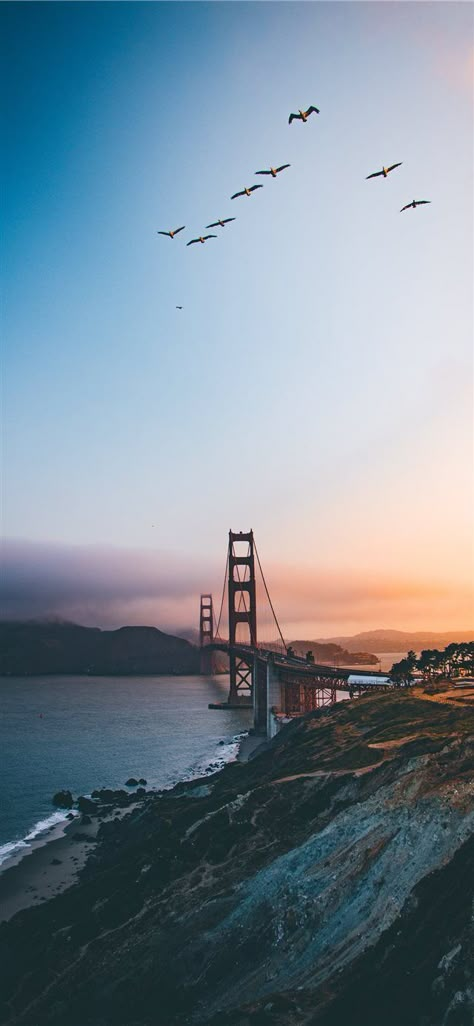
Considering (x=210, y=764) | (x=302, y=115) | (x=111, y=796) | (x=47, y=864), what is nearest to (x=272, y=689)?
(x=210, y=764)

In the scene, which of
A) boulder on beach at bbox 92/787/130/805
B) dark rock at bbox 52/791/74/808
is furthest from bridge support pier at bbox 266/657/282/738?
dark rock at bbox 52/791/74/808

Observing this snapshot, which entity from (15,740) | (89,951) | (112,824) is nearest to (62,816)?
(112,824)

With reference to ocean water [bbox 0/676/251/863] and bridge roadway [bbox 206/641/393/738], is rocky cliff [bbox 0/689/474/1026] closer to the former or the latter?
ocean water [bbox 0/676/251/863]

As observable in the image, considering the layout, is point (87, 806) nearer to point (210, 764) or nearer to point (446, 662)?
point (210, 764)

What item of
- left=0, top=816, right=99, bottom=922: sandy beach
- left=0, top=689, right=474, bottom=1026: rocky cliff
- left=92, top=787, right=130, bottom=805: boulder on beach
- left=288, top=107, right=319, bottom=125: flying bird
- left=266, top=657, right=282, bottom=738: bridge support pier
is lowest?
left=0, top=816, right=99, bottom=922: sandy beach

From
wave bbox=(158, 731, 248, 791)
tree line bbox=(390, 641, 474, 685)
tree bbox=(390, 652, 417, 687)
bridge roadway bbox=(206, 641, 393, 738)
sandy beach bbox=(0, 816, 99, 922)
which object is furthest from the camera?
tree line bbox=(390, 641, 474, 685)

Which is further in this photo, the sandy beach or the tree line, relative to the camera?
the tree line

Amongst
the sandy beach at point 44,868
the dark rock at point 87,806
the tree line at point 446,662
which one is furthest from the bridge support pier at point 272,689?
the sandy beach at point 44,868

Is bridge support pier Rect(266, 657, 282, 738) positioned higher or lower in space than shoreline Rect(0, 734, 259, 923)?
higher
